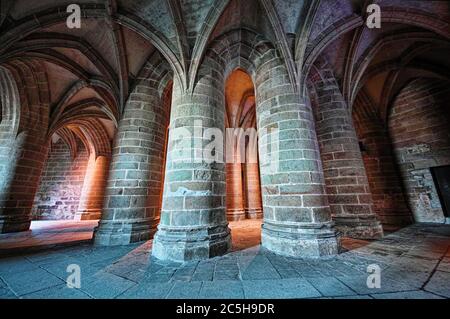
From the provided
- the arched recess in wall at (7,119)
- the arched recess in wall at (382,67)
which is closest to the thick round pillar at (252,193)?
the arched recess in wall at (382,67)

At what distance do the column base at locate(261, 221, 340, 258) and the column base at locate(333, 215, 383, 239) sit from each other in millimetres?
1606

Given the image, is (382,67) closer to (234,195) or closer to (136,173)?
(234,195)

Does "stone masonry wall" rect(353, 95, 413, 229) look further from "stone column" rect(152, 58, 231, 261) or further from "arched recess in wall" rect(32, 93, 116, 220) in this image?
"arched recess in wall" rect(32, 93, 116, 220)

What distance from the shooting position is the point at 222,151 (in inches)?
169

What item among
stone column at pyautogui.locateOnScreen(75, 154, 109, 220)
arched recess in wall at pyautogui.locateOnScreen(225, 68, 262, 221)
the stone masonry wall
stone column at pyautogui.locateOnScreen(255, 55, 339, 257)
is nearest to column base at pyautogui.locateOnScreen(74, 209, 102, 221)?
stone column at pyautogui.locateOnScreen(75, 154, 109, 220)

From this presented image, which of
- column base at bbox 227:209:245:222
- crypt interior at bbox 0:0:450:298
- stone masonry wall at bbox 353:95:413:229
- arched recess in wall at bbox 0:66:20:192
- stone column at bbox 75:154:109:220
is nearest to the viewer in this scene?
crypt interior at bbox 0:0:450:298

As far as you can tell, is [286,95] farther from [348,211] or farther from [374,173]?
[374,173]

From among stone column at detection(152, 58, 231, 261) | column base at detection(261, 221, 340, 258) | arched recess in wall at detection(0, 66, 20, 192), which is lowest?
column base at detection(261, 221, 340, 258)

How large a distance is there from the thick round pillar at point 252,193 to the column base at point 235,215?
0.62 meters

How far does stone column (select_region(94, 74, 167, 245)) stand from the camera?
4.77 meters

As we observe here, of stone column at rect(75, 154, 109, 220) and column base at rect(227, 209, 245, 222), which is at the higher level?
stone column at rect(75, 154, 109, 220)

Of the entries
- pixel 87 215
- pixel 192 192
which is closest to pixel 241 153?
pixel 192 192
